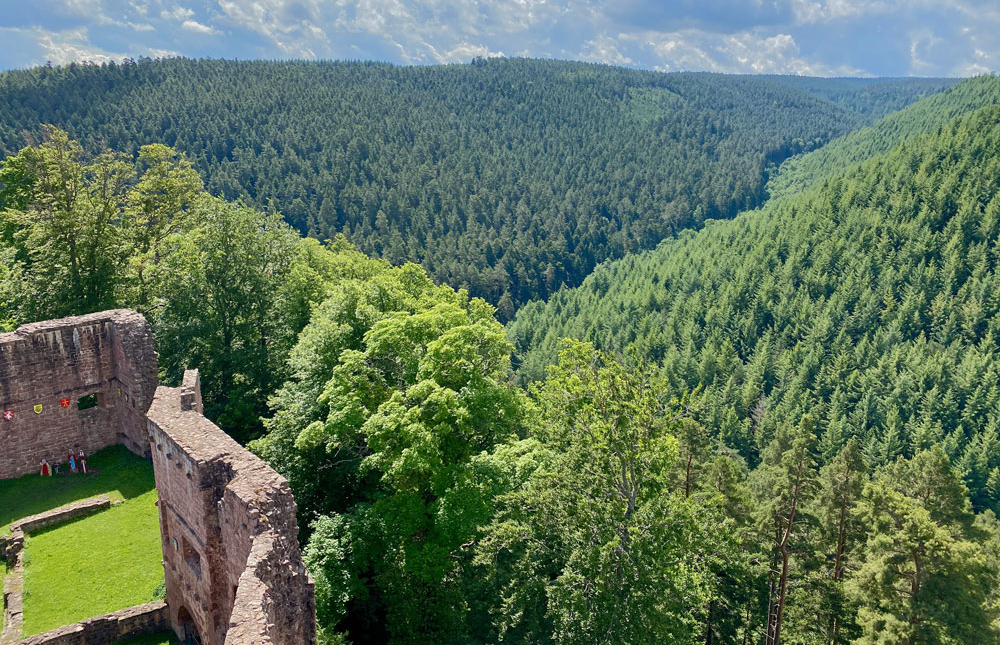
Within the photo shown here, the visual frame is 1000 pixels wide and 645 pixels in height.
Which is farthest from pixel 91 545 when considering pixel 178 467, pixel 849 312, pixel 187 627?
pixel 849 312

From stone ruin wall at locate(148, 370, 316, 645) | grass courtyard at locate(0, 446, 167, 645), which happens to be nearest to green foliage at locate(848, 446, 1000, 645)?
stone ruin wall at locate(148, 370, 316, 645)

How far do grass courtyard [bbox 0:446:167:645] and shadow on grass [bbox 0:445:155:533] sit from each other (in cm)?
3

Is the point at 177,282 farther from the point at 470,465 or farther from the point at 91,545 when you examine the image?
the point at 470,465

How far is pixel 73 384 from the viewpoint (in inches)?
973

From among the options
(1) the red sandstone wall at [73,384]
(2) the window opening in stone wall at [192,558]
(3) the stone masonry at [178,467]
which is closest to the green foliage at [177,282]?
(1) the red sandstone wall at [73,384]

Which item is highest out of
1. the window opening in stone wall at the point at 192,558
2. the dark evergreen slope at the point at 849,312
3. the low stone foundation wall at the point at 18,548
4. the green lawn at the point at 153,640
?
the window opening in stone wall at the point at 192,558

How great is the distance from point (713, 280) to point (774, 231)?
22969mm

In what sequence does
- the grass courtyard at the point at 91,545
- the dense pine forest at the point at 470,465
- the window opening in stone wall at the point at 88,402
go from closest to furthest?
the grass courtyard at the point at 91,545
the dense pine forest at the point at 470,465
the window opening in stone wall at the point at 88,402

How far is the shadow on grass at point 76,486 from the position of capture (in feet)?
73.3

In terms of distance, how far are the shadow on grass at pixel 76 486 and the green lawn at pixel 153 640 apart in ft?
23.7

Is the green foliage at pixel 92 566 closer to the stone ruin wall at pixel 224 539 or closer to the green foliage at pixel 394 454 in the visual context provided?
the stone ruin wall at pixel 224 539

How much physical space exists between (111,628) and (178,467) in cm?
508

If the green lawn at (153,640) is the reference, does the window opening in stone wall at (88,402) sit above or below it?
above

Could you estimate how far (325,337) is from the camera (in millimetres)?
26141
